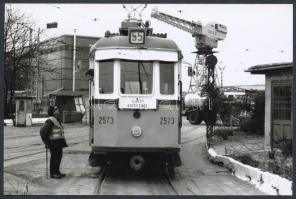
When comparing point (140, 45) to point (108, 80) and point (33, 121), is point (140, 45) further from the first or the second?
point (33, 121)

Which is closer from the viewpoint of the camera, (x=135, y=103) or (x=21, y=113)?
(x=135, y=103)

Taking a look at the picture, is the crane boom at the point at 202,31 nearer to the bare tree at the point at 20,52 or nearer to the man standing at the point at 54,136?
the bare tree at the point at 20,52

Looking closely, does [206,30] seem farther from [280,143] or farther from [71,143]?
[280,143]

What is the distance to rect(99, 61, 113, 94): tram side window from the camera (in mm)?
11367

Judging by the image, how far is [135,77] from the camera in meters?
11.4

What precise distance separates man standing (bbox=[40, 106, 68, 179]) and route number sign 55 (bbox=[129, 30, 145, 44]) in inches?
101

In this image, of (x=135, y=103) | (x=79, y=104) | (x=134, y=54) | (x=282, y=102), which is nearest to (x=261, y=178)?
(x=135, y=103)

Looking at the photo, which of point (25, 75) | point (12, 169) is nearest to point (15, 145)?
point (12, 169)

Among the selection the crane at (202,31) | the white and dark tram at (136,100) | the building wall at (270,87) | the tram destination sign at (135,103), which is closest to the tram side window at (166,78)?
the white and dark tram at (136,100)

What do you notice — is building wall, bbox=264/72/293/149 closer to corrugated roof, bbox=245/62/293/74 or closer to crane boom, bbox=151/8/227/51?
corrugated roof, bbox=245/62/293/74

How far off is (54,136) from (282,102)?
29.0 ft

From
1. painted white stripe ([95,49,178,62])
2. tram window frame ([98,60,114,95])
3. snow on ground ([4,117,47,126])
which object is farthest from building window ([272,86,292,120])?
snow on ground ([4,117,47,126])

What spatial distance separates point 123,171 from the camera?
44.2 feet

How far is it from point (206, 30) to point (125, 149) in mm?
24791
